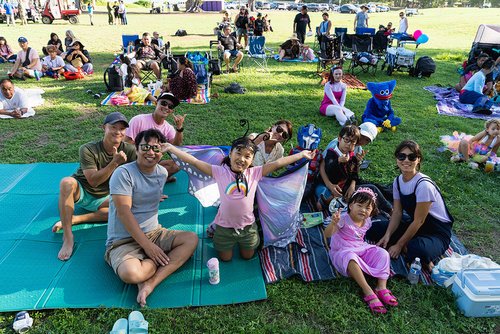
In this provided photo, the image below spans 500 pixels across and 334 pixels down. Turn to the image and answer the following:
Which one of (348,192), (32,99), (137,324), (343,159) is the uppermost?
(343,159)

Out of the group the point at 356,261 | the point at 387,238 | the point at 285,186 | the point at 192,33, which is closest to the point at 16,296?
the point at 285,186

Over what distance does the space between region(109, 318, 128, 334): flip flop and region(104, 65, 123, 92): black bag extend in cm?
804

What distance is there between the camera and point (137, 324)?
9.98 ft

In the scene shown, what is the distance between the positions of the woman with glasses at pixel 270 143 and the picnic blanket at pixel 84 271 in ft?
3.21

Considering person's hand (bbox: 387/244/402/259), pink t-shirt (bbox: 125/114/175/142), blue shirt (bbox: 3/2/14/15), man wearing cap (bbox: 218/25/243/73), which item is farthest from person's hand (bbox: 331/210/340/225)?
blue shirt (bbox: 3/2/14/15)

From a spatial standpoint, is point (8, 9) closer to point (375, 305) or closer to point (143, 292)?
point (143, 292)

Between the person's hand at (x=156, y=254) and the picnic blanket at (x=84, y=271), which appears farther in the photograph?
the person's hand at (x=156, y=254)

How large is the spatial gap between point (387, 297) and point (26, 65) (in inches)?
479

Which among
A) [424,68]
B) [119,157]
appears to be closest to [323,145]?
[119,157]

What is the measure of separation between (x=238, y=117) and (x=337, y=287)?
541 centimetres

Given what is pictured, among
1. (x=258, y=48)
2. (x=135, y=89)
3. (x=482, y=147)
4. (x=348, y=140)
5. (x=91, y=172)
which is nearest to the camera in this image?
(x=91, y=172)

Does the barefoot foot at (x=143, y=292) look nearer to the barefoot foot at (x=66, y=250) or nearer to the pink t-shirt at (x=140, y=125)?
the barefoot foot at (x=66, y=250)

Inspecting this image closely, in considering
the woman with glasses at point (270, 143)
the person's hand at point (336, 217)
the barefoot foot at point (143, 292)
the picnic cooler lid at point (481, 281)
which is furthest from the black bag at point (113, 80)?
the picnic cooler lid at point (481, 281)

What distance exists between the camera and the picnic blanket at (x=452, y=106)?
918cm
